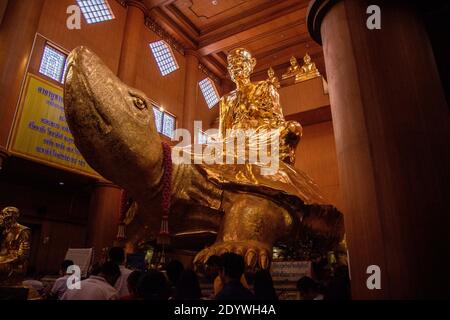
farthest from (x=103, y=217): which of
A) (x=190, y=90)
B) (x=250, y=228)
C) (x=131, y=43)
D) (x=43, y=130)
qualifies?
(x=250, y=228)

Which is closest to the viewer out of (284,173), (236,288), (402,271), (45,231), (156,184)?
(402,271)

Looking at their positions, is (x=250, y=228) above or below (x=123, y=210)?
below

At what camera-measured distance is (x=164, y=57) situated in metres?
9.77

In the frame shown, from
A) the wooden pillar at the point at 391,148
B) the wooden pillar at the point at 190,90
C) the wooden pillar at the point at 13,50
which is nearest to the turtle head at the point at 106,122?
the wooden pillar at the point at 391,148

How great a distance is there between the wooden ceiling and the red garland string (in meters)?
8.01

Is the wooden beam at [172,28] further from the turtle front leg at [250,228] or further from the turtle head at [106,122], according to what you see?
the turtle front leg at [250,228]

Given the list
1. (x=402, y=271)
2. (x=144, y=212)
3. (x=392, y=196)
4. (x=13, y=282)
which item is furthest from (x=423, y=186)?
(x=13, y=282)

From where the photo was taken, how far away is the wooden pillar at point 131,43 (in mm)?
7758

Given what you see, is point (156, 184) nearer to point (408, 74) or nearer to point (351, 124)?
point (351, 124)

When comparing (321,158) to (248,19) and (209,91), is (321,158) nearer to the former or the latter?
(248,19)

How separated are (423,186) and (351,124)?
332 mm

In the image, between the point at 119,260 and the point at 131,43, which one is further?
the point at 131,43

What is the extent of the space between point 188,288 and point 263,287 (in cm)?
31

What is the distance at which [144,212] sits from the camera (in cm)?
196
